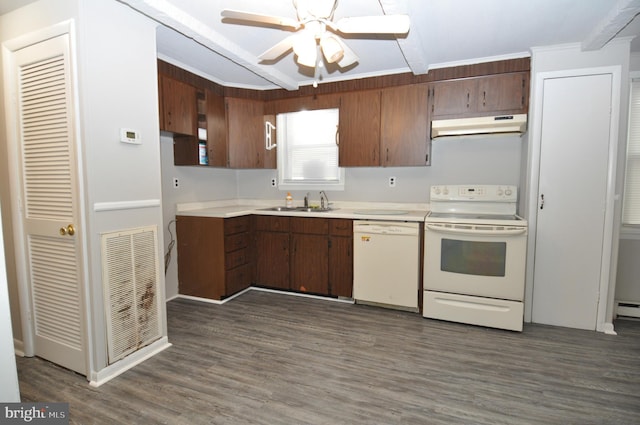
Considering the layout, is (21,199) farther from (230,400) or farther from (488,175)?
(488,175)

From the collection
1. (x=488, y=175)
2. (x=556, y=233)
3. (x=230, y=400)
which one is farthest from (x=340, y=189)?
(x=230, y=400)

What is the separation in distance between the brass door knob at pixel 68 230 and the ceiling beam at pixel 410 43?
2383mm

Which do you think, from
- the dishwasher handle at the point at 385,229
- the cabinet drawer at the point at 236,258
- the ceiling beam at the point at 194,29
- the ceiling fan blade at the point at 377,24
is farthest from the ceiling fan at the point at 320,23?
the cabinet drawer at the point at 236,258

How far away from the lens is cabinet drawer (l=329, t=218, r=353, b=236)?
3.44 meters

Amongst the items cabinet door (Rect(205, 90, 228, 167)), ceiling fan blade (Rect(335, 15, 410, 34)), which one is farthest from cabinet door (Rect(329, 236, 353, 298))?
ceiling fan blade (Rect(335, 15, 410, 34))

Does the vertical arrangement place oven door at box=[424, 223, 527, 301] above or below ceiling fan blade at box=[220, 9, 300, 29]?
below

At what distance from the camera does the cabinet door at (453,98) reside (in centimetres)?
321

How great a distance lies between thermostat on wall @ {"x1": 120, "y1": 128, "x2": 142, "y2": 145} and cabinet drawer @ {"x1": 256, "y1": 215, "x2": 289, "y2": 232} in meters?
1.71

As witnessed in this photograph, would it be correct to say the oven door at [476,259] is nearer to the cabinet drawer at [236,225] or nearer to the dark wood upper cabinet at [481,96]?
the dark wood upper cabinet at [481,96]

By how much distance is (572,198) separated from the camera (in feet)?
9.41

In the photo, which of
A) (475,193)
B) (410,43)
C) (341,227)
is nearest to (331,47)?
(410,43)

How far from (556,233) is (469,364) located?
151 cm

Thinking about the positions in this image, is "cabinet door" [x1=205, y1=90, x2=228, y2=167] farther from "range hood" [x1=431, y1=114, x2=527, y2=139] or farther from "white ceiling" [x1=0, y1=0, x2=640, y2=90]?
"range hood" [x1=431, y1=114, x2=527, y2=139]

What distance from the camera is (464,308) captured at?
9.62ft
